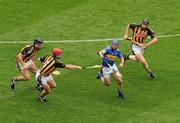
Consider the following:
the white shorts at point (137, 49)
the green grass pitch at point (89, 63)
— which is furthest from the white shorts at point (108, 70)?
the white shorts at point (137, 49)

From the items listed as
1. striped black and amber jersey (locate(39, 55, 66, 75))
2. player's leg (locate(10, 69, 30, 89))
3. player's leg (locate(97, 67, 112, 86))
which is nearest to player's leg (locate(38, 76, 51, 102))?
striped black and amber jersey (locate(39, 55, 66, 75))

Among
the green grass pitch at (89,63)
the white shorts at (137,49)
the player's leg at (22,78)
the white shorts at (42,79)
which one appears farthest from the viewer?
the white shorts at (137,49)

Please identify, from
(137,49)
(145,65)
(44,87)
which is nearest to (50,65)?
(44,87)

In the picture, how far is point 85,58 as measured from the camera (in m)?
31.0

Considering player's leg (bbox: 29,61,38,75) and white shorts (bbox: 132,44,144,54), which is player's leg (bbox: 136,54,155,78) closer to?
white shorts (bbox: 132,44,144,54)

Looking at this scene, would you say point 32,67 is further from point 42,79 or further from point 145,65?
point 145,65

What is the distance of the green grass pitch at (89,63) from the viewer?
81.8 ft

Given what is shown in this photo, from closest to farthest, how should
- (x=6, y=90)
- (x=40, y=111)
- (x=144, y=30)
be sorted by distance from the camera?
(x=40, y=111) < (x=6, y=90) < (x=144, y=30)

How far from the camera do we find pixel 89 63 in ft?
99.7

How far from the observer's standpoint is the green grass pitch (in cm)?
2494

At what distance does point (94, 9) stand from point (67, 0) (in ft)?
6.63

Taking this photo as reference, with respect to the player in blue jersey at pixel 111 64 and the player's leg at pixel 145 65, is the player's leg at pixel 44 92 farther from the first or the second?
the player's leg at pixel 145 65

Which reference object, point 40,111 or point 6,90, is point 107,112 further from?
point 6,90

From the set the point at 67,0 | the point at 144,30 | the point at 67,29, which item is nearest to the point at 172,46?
the point at 144,30
